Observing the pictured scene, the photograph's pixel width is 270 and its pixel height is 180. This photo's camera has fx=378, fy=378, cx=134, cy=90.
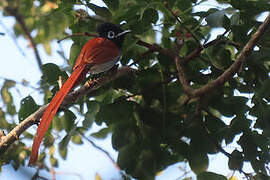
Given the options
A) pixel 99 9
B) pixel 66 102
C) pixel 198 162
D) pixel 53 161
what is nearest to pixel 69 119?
pixel 66 102

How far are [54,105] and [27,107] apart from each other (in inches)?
12.1

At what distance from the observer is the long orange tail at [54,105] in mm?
1321

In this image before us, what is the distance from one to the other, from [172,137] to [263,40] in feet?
1.61

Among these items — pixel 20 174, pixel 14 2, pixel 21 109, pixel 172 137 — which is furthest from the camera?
pixel 14 2

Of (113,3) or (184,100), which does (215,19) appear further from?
(113,3)

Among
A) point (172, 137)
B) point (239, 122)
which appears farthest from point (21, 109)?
point (239, 122)

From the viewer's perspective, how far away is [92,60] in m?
1.68

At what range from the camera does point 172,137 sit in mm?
1182

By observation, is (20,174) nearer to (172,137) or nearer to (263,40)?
(172,137)

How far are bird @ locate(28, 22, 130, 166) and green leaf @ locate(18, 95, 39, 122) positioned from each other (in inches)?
9.7

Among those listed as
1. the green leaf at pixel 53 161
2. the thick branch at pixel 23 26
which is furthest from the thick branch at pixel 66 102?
the thick branch at pixel 23 26

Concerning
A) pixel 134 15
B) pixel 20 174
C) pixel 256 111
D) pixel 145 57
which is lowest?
pixel 256 111

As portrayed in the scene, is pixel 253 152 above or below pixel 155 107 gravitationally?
below

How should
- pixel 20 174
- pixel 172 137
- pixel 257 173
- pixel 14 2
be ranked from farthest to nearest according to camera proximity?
pixel 14 2 < pixel 257 173 < pixel 172 137 < pixel 20 174
